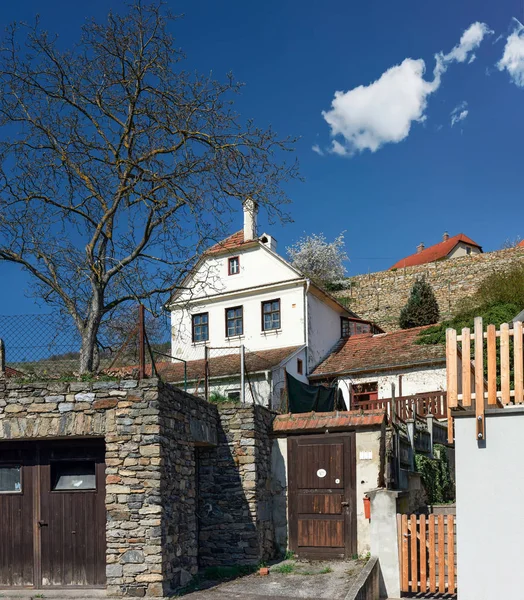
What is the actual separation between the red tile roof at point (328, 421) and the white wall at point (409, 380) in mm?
10760

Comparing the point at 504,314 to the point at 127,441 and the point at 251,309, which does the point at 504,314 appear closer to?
the point at 251,309

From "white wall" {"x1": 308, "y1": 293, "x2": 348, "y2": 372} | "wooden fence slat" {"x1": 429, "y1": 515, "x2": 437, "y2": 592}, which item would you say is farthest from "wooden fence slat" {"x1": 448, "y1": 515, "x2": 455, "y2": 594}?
"white wall" {"x1": 308, "y1": 293, "x2": 348, "y2": 372}

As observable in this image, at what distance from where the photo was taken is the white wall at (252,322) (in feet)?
87.7

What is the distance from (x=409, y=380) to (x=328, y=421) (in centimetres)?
1207

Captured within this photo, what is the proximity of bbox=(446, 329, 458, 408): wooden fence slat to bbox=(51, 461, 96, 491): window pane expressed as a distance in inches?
228

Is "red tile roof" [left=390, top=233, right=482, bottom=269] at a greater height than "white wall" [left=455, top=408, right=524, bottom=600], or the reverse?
"red tile roof" [left=390, top=233, right=482, bottom=269]

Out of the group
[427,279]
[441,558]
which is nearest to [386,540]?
[441,558]

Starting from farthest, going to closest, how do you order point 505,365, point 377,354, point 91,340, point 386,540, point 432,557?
point 377,354 → point 91,340 → point 386,540 → point 432,557 → point 505,365

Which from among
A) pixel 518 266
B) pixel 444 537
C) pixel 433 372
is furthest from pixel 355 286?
pixel 444 537

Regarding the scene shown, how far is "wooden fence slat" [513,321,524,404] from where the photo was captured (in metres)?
7.27

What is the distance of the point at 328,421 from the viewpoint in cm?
1331

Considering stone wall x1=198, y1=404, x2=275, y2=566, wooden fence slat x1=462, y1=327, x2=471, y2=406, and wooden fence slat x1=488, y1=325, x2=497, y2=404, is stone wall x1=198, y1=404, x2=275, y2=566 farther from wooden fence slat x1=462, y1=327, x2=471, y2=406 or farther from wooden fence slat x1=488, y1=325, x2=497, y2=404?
wooden fence slat x1=488, y1=325, x2=497, y2=404

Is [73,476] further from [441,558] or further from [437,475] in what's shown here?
[437,475]

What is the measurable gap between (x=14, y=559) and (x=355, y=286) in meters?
34.3
